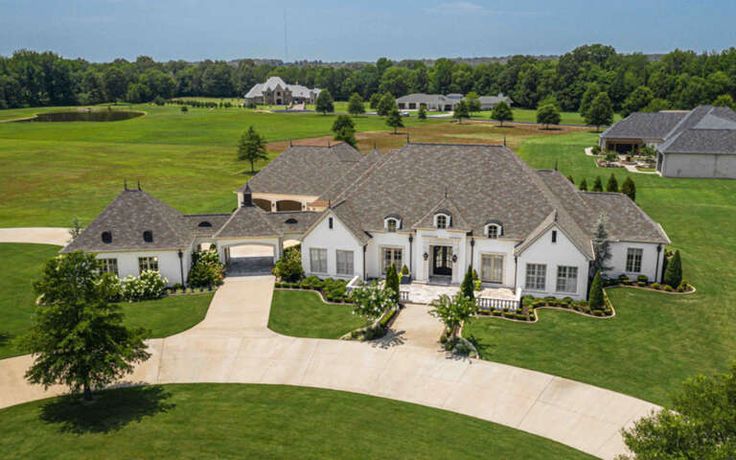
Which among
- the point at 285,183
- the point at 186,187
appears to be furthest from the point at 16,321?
the point at 186,187

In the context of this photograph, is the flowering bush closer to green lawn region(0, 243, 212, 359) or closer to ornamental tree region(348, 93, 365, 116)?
green lawn region(0, 243, 212, 359)

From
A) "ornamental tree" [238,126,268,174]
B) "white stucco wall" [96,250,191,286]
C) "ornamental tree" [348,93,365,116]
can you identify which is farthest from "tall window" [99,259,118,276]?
"ornamental tree" [348,93,365,116]

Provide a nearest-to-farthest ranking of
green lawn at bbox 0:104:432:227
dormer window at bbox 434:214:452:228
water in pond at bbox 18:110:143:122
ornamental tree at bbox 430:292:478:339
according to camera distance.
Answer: ornamental tree at bbox 430:292:478:339, dormer window at bbox 434:214:452:228, green lawn at bbox 0:104:432:227, water in pond at bbox 18:110:143:122

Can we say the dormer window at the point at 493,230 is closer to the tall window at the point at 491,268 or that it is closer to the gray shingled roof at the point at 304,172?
the tall window at the point at 491,268

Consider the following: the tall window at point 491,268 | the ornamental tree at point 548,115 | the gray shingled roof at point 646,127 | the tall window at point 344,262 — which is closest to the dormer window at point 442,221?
the tall window at point 491,268

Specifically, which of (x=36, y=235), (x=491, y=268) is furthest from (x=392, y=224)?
(x=36, y=235)

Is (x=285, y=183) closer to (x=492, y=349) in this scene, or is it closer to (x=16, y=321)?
(x=16, y=321)
